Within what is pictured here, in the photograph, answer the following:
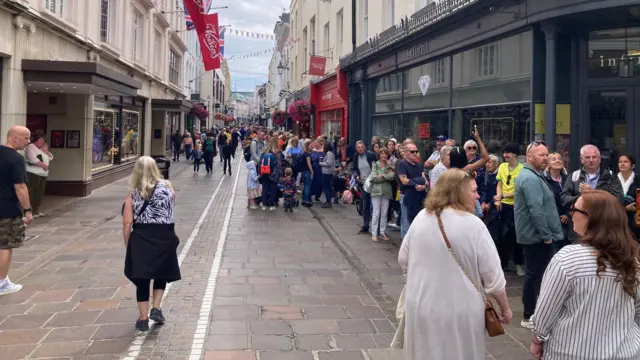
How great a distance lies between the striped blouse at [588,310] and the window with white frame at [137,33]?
867 inches

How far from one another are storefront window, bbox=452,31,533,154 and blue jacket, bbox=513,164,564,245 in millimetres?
3428

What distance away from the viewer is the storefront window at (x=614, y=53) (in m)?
7.38

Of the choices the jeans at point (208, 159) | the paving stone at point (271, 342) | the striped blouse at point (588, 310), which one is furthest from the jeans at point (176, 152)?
the striped blouse at point (588, 310)

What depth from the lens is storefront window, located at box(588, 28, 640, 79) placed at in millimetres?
7383

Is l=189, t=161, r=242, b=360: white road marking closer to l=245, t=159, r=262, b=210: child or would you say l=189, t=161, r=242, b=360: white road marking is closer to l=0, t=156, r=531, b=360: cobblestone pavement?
l=0, t=156, r=531, b=360: cobblestone pavement

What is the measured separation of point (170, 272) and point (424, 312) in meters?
2.89

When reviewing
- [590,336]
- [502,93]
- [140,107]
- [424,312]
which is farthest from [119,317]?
[140,107]

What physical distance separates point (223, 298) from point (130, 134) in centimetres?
1712

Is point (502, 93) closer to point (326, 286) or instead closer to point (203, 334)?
point (326, 286)

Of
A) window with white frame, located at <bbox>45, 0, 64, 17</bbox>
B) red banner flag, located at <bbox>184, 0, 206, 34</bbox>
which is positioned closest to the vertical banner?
red banner flag, located at <bbox>184, 0, 206, 34</bbox>

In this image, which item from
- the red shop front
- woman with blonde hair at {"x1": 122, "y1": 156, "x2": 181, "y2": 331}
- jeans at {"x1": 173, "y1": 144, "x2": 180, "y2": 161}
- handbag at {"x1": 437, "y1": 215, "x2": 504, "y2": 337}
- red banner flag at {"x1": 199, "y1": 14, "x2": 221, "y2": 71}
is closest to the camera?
handbag at {"x1": 437, "y1": 215, "x2": 504, "y2": 337}

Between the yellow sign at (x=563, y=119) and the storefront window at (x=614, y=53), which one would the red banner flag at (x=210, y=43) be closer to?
the yellow sign at (x=563, y=119)

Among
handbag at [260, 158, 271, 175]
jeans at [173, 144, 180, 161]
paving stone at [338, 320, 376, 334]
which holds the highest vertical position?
jeans at [173, 144, 180, 161]

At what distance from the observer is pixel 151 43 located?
24.7m
